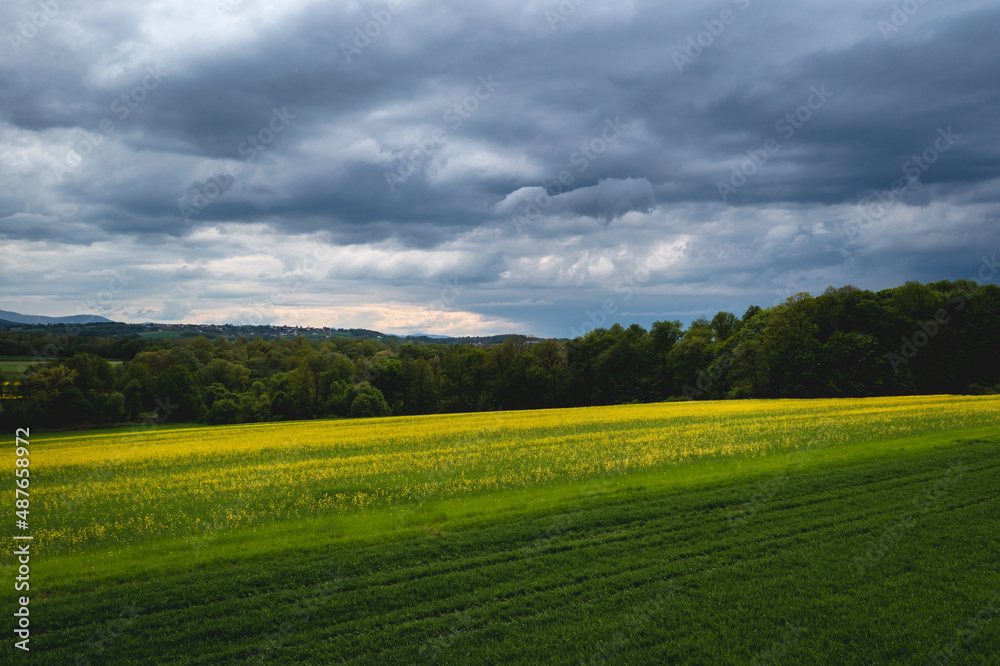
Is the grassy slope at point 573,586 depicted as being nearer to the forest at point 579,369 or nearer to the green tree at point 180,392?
the forest at point 579,369

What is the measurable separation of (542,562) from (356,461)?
679 inches

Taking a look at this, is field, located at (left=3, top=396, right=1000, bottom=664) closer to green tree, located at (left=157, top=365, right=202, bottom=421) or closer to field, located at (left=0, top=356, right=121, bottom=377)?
field, located at (left=0, top=356, right=121, bottom=377)

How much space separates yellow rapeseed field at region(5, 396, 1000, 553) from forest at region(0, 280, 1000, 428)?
27210 millimetres

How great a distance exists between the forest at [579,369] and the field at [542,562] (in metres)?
47.5

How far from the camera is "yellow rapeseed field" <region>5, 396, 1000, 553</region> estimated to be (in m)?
16.5

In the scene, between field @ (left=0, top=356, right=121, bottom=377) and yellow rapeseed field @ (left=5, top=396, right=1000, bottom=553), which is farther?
field @ (left=0, top=356, right=121, bottom=377)

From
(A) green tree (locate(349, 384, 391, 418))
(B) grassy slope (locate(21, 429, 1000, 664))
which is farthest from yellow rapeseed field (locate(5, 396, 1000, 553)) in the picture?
(A) green tree (locate(349, 384, 391, 418))

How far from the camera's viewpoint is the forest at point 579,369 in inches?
2516

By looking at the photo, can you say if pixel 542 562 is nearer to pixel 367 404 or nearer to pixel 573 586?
pixel 573 586

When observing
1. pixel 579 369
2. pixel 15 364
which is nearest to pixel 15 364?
pixel 15 364

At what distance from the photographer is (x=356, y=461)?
2580 centimetres

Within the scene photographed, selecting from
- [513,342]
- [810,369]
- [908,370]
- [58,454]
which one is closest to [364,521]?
[58,454]

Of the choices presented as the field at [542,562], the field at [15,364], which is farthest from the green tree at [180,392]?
the field at [542,562]

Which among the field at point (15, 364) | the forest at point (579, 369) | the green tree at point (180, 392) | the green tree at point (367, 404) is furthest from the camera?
the green tree at point (367, 404)
